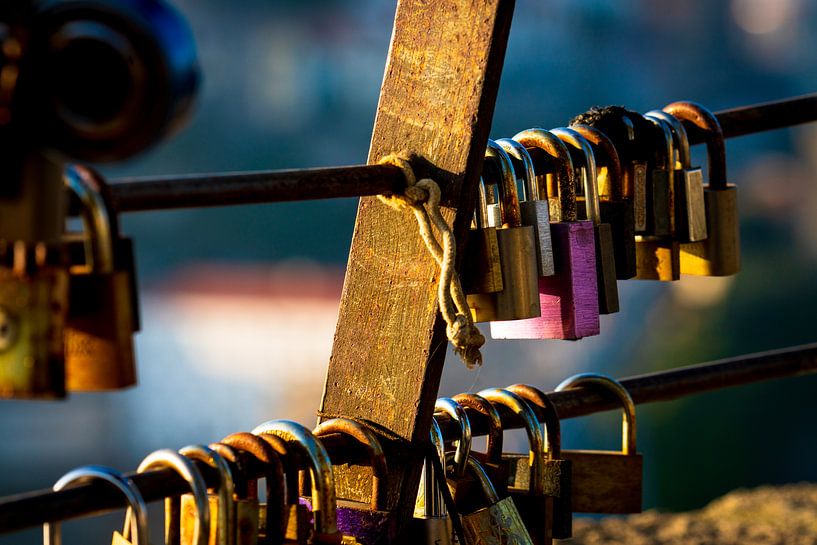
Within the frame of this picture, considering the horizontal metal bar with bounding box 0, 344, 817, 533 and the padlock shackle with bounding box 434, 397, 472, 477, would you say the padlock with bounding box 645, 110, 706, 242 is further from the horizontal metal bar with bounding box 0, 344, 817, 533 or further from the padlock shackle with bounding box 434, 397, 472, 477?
the padlock shackle with bounding box 434, 397, 472, 477

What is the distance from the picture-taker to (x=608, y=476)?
1.30 meters

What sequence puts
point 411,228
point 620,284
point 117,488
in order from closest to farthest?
point 117,488, point 411,228, point 620,284

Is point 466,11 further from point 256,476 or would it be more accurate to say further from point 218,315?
point 218,315

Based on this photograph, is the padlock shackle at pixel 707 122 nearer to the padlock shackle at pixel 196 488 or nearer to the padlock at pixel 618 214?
Result: the padlock at pixel 618 214

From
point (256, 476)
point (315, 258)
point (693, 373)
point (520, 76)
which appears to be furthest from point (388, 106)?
point (315, 258)

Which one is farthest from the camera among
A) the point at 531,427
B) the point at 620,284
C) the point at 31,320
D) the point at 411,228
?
the point at 620,284

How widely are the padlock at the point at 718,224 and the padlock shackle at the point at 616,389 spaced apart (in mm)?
Result: 152

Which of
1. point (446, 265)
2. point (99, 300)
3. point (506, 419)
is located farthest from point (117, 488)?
point (506, 419)

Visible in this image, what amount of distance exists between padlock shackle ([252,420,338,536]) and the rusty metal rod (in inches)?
6.9

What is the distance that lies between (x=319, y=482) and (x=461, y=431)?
20 centimetres

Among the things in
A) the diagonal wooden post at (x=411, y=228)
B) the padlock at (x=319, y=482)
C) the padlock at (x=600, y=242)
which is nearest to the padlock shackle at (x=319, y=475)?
the padlock at (x=319, y=482)

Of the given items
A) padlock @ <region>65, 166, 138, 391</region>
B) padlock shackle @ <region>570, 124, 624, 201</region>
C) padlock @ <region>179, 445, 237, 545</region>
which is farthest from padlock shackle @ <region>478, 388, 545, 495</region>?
padlock @ <region>65, 166, 138, 391</region>

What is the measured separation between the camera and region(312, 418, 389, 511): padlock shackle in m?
0.99

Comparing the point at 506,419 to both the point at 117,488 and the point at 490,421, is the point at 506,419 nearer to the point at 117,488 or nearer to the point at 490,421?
the point at 490,421
